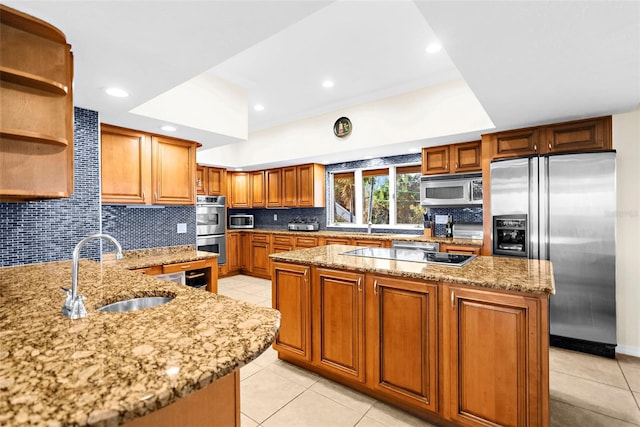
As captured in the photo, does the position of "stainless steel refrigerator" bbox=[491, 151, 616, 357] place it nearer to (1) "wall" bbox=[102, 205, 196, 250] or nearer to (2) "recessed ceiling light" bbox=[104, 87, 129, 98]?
(2) "recessed ceiling light" bbox=[104, 87, 129, 98]

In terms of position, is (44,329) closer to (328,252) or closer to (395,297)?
(395,297)

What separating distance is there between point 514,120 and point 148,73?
127 inches

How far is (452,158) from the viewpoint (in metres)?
3.92

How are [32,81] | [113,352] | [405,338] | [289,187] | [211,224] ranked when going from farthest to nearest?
[289,187], [211,224], [405,338], [32,81], [113,352]

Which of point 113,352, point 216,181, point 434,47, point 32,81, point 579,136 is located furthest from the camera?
point 216,181

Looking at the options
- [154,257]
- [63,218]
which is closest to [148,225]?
[154,257]

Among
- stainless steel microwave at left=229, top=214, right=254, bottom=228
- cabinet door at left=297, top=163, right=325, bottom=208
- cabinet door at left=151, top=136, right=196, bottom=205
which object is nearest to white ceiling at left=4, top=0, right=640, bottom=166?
cabinet door at left=151, top=136, right=196, bottom=205

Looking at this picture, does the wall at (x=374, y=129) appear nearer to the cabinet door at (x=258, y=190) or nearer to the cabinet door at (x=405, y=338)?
the cabinet door at (x=258, y=190)

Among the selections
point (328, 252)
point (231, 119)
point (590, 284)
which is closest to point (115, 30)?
point (231, 119)

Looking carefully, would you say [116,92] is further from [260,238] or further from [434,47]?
[260,238]

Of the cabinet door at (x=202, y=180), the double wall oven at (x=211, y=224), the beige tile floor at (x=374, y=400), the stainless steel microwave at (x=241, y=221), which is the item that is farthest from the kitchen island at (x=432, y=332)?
the stainless steel microwave at (x=241, y=221)

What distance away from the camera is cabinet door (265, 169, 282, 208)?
19.3 ft

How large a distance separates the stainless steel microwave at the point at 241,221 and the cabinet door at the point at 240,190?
0.74 feet

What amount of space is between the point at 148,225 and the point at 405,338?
120 inches
